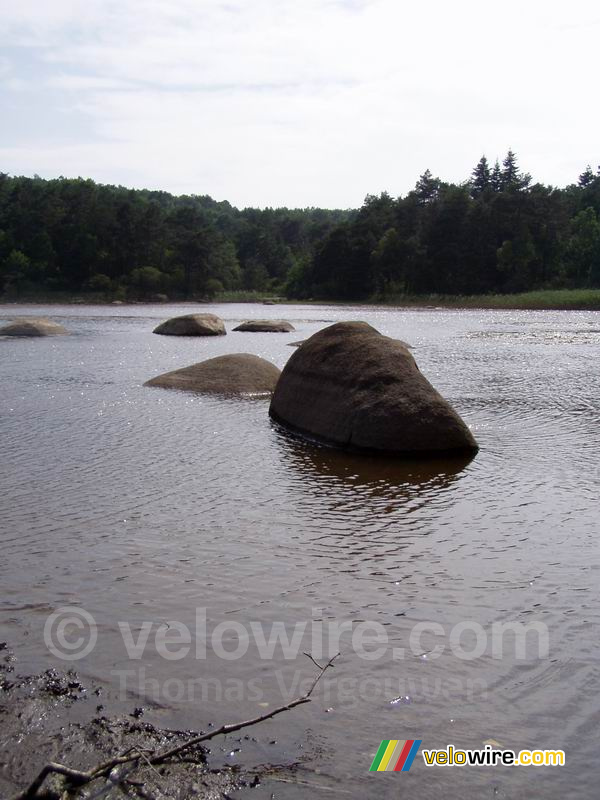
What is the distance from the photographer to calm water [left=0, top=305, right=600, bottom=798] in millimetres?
4285

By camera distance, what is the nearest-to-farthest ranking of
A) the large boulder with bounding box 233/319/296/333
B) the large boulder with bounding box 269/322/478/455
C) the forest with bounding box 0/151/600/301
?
1. the large boulder with bounding box 269/322/478/455
2. the large boulder with bounding box 233/319/296/333
3. the forest with bounding box 0/151/600/301

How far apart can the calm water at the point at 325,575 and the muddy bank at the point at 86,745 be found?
0.12 metres

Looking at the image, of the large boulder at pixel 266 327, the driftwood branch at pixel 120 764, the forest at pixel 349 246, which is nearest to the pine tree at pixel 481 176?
the forest at pixel 349 246

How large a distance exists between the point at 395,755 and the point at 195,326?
34449 mm

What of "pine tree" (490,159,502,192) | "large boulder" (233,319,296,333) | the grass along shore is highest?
"pine tree" (490,159,502,192)

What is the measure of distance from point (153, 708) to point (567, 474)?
724 cm

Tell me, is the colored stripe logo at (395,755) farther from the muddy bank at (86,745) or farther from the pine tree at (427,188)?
the pine tree at (427,188)

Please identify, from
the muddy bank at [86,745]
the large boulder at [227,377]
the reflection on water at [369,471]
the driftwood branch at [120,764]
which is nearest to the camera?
the driftwood branch at [120,764]

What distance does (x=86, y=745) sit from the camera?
4074 mm

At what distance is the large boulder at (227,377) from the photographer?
59.6 feet

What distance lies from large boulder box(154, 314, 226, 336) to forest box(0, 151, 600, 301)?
218ft

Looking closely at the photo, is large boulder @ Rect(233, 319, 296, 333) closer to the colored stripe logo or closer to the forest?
the colored stripe logo

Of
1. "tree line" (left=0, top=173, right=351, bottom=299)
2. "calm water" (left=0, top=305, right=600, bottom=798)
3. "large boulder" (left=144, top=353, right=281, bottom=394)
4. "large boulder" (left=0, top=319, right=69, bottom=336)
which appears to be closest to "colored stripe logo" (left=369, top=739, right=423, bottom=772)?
"calm water" (left=0, top=305, right=600, bottom=798)

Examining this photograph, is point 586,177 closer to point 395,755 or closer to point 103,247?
point 103,247
